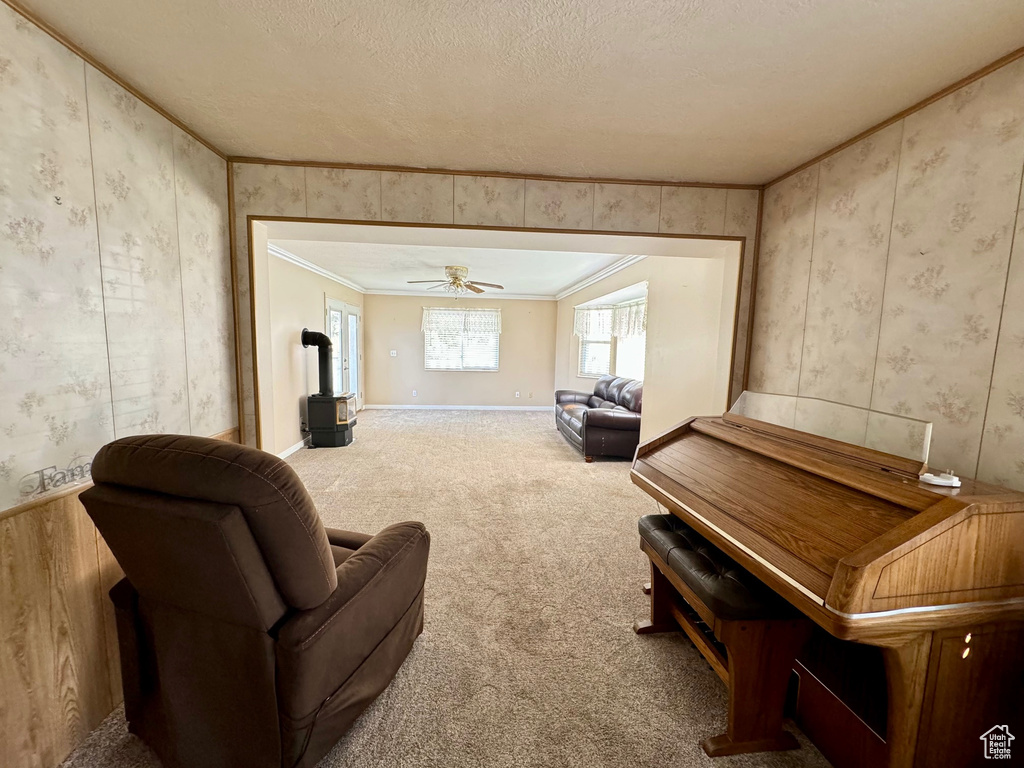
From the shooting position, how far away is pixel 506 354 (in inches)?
317

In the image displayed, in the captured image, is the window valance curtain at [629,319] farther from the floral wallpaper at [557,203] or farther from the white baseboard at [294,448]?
the white baseboard at [294,448]

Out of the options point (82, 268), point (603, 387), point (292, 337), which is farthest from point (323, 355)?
point (82, 268)

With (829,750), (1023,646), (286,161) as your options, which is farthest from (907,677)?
(286,161)

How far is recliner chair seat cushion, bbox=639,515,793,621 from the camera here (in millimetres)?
1283

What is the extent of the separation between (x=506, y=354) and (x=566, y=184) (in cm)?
570

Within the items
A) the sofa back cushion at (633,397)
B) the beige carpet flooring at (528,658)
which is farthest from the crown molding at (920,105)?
the sofa back cushion at (633,397)

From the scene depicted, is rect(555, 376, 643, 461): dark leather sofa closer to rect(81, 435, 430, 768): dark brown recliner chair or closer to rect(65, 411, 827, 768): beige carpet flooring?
rect(65, 411, 827, 768): beige carpet flooring

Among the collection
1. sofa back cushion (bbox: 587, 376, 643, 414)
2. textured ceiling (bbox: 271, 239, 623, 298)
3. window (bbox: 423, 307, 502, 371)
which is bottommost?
sofa back cushion (bbox: 587, 376, 643, 414)

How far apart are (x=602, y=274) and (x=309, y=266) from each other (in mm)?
3814

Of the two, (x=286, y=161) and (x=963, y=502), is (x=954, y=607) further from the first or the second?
(x=286, y=161)

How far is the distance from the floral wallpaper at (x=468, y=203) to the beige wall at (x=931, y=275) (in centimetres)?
50

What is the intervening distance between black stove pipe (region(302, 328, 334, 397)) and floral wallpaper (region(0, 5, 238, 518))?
3.15m

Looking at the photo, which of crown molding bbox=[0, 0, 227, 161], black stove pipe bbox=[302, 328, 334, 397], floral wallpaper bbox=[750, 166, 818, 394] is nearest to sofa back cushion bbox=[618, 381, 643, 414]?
floral wallpaper bbox=[750, 166, 818, 394]

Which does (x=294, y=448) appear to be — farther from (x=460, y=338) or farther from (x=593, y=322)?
(x=593, y=322)
